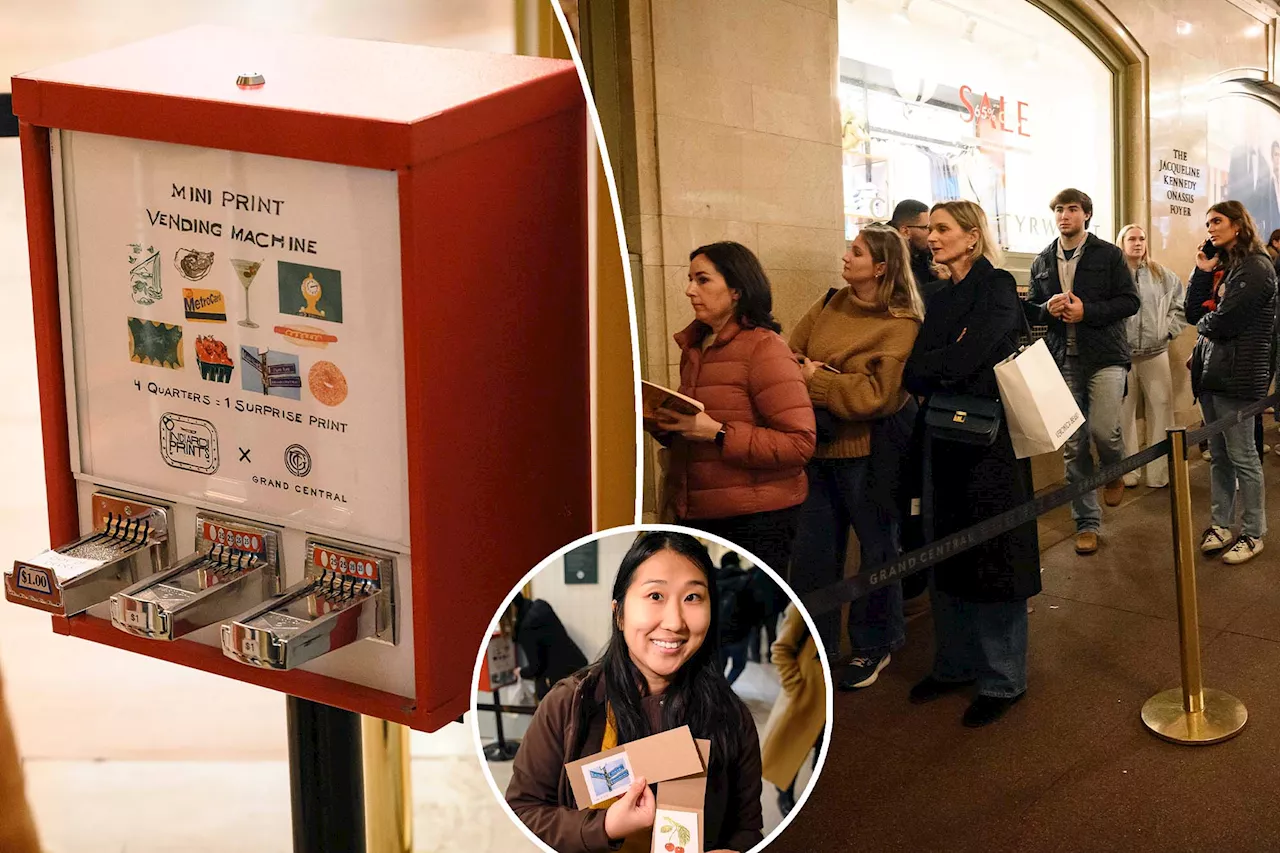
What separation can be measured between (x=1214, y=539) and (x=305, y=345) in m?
1.68

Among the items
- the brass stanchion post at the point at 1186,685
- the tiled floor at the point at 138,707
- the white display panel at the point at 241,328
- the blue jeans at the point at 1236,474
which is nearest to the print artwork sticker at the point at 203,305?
the white display panel at the point at 241,328

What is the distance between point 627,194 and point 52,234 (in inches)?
17.8

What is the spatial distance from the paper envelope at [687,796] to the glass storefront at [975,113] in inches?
20.5

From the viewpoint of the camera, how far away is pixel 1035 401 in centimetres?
132

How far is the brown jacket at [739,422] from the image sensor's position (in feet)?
3.27

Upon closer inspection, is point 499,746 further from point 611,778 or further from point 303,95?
point 303,95

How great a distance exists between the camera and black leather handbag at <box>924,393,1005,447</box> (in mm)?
1207

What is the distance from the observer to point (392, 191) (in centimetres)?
69

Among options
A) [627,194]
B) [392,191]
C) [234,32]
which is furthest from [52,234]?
[627,194]

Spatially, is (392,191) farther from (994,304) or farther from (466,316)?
(994,304)

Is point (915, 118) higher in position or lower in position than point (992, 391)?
higher

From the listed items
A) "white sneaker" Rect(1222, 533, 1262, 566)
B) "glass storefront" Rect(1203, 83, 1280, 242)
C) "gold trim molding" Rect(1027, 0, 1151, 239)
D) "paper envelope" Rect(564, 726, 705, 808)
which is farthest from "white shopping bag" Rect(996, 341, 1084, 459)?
"white sneaker" Rect(1222, 533, 1262, 566)

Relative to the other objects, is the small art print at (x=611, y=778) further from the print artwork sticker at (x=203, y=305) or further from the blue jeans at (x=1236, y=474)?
the blue jeans at (x=1236, y=474)

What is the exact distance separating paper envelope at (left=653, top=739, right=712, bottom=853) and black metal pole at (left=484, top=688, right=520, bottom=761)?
0.13 metres
